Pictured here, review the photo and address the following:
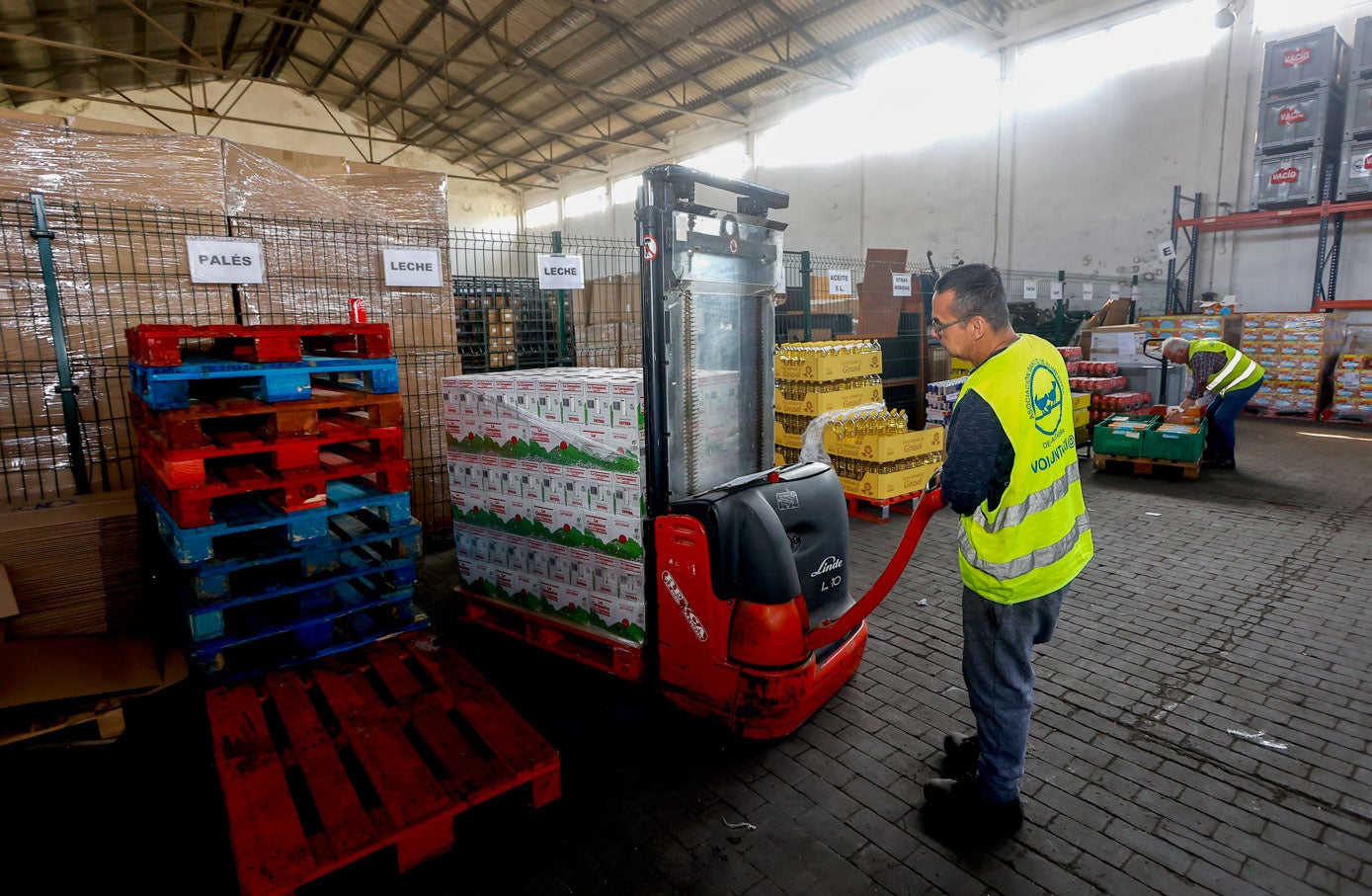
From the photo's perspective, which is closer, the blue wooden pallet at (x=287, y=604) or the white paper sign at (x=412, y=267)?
the blue wooden pallet at (x=287, y=604)

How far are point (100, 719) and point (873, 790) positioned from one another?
11.9 feet

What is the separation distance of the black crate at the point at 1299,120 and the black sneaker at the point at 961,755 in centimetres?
1343

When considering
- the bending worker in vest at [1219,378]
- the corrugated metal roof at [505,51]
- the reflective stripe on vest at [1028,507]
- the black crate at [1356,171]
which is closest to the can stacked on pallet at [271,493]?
the reflective stripe on vest at [1028,507]

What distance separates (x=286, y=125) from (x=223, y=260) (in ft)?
61.5

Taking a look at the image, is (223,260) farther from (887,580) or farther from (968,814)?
(968,814)

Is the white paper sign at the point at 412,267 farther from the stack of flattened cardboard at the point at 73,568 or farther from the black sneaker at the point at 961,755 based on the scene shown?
the black sneaker at the point at 961,755

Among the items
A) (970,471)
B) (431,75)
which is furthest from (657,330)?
(431,75)

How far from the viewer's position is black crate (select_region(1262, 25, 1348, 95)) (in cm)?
1070

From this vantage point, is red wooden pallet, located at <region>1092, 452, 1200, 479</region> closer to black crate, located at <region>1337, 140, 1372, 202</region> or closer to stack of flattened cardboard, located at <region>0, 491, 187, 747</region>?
black crate, located at <region>1337, 140, 1372, 202</region>

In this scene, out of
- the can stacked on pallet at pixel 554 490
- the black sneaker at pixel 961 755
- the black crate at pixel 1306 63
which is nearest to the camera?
the black sneaker at pixel 961 755

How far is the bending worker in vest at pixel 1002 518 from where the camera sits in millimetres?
2393

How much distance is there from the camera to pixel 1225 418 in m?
8.23

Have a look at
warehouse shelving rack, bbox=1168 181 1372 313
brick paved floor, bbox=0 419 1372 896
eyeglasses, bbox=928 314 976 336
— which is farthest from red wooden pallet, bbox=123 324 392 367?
warehouse shelving rack, bbox=1168 181 1372 313

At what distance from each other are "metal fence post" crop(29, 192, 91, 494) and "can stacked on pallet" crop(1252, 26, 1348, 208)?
1577 cm
